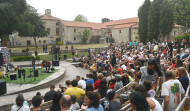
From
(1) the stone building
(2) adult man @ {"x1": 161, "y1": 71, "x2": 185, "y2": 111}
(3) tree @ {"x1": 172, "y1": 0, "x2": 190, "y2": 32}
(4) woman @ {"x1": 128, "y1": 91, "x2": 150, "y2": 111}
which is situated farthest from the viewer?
(1) the stone building

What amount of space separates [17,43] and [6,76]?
41.1 metres

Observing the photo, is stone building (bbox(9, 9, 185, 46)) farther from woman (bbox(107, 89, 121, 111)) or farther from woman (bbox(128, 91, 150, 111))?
woman (bbox(128, 91, 150, 111))

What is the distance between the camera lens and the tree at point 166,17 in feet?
116

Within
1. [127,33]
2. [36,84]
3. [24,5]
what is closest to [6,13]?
[24,5]

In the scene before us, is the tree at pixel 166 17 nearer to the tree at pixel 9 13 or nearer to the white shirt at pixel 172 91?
the tree at pixel 9 13

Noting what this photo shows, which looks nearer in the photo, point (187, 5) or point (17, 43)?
point (187, 5)

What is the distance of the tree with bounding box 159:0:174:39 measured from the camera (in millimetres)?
35500

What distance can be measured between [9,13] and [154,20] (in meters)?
31.0

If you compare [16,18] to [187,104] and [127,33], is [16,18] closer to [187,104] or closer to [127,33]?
[187,104]

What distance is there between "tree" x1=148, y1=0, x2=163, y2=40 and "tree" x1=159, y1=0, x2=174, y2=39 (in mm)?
1408

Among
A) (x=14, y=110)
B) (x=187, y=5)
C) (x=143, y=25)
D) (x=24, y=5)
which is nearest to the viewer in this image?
(x=14, y=110)

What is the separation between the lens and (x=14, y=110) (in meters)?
4.27

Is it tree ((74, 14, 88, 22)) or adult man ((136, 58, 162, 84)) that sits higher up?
tree ((74, 14, 88, 22))

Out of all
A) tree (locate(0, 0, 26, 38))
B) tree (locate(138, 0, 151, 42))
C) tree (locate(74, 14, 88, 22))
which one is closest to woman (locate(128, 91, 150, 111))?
tree (locate(0, 0, 26, 38))
